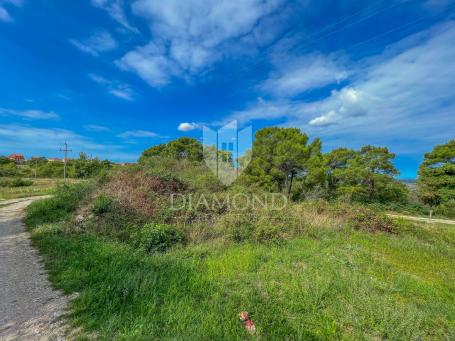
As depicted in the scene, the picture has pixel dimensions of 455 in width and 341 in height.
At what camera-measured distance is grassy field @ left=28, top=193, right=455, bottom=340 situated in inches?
101

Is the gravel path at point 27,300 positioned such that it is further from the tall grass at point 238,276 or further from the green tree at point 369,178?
the green tree at point 369,178

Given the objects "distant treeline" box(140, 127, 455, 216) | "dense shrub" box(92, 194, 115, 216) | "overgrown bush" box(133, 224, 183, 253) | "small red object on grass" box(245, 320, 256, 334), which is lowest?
"small red object on grass" box(245, 320, 256, 334)

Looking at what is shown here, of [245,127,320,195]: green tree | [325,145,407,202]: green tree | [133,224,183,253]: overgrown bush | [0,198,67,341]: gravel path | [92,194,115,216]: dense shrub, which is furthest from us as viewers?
[325,145,407,202]: green tree

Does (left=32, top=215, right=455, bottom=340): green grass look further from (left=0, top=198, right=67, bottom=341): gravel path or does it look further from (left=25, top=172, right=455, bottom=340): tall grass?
(left=0, top=198, right=67, bottom=341): gravel path

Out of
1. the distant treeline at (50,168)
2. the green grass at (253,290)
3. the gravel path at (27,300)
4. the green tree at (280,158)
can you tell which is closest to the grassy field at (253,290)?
the green grass at (253,290)

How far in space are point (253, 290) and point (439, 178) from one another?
28617 millimetres

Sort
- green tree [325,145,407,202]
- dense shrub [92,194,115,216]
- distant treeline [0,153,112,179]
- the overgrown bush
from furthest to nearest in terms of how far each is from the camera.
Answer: distant treeline [0,153,112,179], green tree [325,145,407,202], dense shrub [92,194,115,216], the overgrown bush

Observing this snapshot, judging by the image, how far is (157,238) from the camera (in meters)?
5.35

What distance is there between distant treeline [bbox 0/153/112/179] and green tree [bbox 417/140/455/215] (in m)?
41.0

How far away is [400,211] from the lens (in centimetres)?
2228

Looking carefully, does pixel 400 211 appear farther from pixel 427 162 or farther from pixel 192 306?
pixel 192 306

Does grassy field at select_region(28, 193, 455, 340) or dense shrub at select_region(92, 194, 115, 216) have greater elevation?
dense shrub at select_region(92, 194, 115, 216)

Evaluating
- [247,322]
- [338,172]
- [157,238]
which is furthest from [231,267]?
[338,172]

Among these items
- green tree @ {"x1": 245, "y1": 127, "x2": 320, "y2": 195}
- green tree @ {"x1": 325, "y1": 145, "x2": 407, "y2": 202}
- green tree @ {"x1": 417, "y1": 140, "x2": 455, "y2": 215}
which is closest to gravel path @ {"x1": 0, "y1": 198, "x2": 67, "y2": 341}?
green tree @ {"x1": 245, "y1": 127, "x2": 320, "y2": 195}
